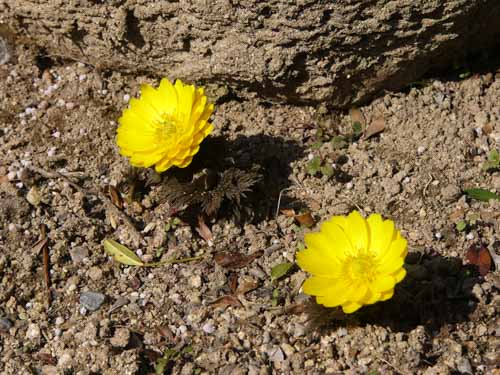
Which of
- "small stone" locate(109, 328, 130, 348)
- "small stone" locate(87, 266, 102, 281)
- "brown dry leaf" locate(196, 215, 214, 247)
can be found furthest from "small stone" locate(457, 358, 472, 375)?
"small stone" locate(87, 266, 102, 281)

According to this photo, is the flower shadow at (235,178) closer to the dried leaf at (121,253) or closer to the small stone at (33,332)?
the dried leaf at (121,253)

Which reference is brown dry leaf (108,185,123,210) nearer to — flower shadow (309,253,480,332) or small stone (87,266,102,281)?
small stone (87,266,102,281)

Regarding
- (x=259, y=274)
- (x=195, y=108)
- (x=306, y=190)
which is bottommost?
(x=259, y=274)

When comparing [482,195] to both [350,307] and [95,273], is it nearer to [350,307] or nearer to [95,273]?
[350,307]

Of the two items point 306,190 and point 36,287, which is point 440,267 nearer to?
point 306,190

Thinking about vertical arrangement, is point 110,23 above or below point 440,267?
above

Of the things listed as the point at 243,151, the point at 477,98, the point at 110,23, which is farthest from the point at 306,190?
the point at 110,23
